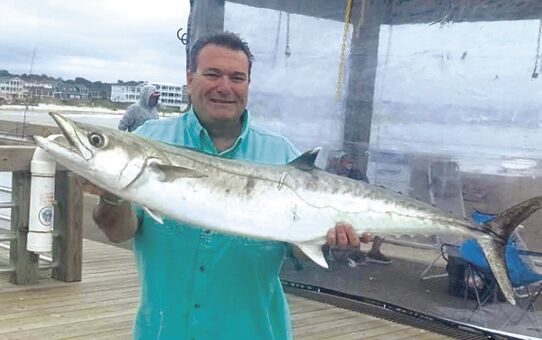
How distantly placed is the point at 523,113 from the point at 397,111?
1.09 meters

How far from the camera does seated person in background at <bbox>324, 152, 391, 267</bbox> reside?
→ 6.27 metres

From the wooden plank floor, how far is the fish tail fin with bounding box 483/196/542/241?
285 cm

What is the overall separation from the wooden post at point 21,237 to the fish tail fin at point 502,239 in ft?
14.5

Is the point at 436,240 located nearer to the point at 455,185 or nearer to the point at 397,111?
the point at 455,185

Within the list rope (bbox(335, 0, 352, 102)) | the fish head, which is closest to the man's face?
the fish head

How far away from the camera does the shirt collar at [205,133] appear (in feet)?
8.55

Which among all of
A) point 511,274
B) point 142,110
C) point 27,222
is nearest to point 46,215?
point 27,222

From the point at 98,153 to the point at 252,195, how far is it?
1.65 feet

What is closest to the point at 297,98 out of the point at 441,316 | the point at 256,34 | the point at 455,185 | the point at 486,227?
the point at 256,34

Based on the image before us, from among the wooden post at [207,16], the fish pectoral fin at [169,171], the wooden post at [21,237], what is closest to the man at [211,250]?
the fish pectoral fin at [169,171]

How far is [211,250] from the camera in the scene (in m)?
2.54

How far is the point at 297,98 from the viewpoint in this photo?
689 centimetres

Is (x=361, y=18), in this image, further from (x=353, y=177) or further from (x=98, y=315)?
(x=98, y=315)

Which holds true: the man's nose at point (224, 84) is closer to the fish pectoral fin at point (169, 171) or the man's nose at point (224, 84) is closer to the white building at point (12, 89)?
the fish pectoral fin at point (169, 171)
